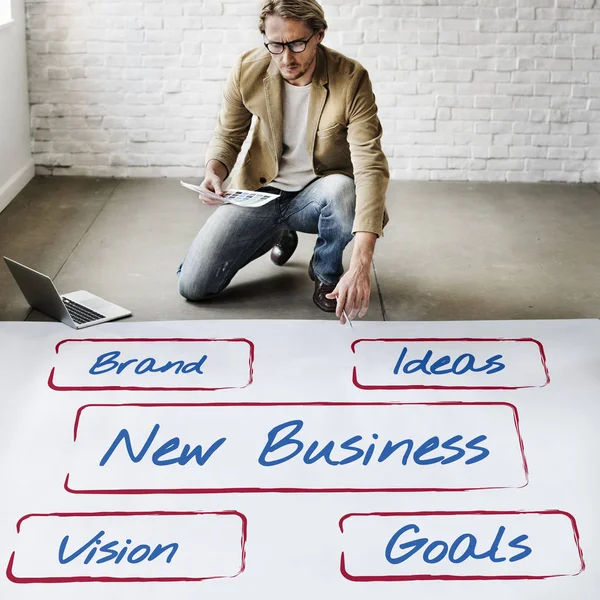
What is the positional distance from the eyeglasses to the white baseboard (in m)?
1.75

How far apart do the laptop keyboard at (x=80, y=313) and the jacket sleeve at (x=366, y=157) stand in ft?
2.19

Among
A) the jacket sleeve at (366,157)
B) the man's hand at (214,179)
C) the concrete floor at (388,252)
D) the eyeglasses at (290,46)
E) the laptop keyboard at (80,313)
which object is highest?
the eyeglasses at (290,46)

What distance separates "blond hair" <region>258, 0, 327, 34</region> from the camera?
6.35 ft

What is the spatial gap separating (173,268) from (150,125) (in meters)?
1.37

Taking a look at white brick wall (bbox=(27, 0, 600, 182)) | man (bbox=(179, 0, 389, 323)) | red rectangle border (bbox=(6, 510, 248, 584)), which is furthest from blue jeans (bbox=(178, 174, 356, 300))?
white brick wall (bbox=(27, 0, 600, 182))

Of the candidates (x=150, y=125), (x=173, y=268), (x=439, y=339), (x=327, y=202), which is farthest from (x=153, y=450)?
(x=150, y=125)

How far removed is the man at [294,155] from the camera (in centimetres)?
205

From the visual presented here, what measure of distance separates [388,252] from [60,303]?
137 centimetres

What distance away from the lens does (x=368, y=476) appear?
1.35 m

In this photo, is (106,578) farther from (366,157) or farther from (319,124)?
(319,124)

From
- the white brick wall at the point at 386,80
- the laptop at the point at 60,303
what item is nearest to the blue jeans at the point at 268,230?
the laptop at the point at 60,303

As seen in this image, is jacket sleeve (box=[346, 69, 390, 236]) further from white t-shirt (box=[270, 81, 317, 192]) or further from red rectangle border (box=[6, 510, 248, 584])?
red rectangle border (box=[6, 510, 248, 584])

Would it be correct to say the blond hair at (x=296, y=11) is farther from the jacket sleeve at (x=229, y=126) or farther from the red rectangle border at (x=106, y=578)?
the red rectangle border at (x=106, y=578)

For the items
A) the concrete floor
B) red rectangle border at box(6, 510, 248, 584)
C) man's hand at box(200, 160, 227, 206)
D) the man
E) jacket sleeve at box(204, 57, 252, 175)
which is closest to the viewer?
red rectangle border at box(6, 510, 248, 584)
